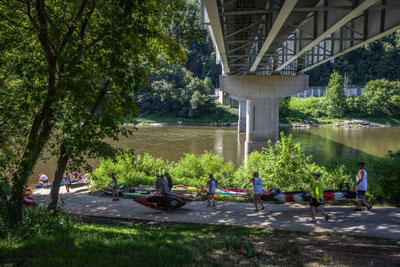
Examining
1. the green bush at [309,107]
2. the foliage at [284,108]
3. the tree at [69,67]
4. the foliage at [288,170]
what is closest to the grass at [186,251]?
the tree at [69,67]

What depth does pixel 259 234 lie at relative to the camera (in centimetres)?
759

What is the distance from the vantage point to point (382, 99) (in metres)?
69.8

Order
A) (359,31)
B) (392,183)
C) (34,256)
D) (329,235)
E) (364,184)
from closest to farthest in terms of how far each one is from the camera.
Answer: (34,256)
(329,235)
(364,184)
(392,183)
(359,31)

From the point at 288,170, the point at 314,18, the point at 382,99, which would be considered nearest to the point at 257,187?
the point at 288,170

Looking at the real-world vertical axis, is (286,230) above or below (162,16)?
below

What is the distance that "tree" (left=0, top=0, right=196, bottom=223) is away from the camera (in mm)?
7711

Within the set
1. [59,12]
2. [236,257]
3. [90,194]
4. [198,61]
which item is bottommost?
[90,194]

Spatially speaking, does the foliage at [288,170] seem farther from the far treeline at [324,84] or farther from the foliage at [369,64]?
the foliage at [369,64]

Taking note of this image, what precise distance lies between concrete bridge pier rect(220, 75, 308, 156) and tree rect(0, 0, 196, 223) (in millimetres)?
16384

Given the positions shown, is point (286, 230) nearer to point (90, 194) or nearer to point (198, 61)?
point (90, 194)

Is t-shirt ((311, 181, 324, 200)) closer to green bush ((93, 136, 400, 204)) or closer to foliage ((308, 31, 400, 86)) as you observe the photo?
green bush ((93, 136, 400, 204))

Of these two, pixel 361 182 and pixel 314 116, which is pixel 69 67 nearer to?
pixel 361 182

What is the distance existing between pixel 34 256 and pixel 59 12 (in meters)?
7.18

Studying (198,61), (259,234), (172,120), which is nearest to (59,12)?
(259,234)
